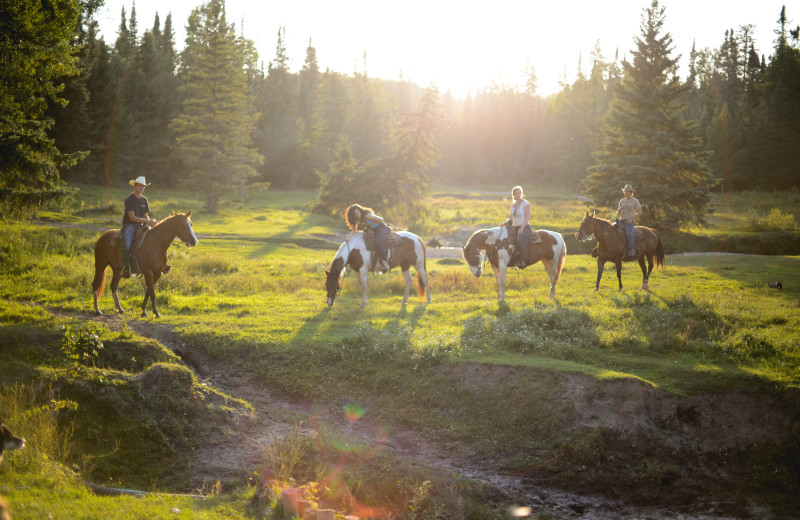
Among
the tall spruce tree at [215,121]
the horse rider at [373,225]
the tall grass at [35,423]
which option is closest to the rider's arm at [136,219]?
the horse rider at [373,225]

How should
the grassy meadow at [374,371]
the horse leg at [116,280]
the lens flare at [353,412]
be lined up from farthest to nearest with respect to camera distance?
the horse leg at [116,280], the lens flare at [353,412], the grassy meadow at [374,371]

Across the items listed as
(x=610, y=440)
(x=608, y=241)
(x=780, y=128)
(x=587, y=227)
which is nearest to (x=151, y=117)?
(x=587, y=227)

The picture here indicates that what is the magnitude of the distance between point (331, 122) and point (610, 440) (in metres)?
75.5

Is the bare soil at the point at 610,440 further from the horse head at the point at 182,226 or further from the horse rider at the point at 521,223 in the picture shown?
the horse rider at the point at 521,223

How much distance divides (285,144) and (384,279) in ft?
190

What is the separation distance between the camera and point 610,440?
9.34m

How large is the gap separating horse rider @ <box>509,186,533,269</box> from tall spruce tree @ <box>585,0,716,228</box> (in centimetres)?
1990

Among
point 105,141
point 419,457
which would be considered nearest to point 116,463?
point 419,457

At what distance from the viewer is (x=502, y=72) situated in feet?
389

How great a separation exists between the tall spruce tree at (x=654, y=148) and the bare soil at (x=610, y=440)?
26.4m

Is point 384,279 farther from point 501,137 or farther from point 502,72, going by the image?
point 502,72

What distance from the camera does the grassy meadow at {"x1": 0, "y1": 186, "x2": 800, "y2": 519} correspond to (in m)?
7.78

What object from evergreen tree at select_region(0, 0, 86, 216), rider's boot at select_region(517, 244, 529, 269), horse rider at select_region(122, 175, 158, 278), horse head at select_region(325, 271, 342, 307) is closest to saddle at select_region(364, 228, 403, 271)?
horse head at select_region(325, 271, 342, 307)

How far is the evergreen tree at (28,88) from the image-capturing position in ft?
55.5
